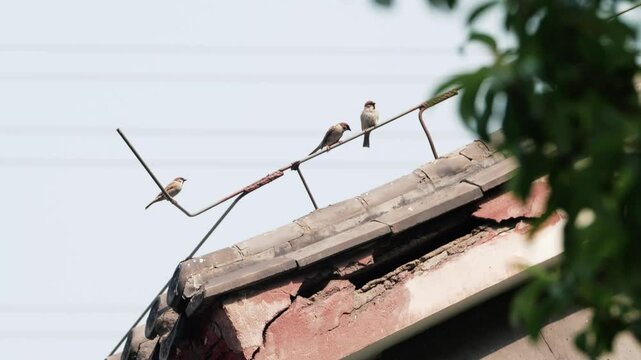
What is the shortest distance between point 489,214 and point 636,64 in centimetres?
343

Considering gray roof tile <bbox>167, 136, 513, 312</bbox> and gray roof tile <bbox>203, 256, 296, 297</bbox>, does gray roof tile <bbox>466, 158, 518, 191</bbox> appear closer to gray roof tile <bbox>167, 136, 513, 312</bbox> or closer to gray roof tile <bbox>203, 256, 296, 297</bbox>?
gray roof tile <bbox>167, 136, 513, 312</bbox>

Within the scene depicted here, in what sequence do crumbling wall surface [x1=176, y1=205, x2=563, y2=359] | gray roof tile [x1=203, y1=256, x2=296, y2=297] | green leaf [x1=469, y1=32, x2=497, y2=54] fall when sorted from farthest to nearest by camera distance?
crumbling wall surface [x1=176, y1=205, x2=563, y2=359], gray roof tile [x1=203, y1=256, x2=296, y2=297], green leaf [x1=469, y1=32, x2=497, y2=54]

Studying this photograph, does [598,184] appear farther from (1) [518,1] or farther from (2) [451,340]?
(2) [451,340]

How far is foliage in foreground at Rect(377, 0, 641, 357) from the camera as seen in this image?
8.59ft

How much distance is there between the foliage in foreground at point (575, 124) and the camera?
2619mm

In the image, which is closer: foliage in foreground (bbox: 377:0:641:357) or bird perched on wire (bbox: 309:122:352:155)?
foliage in foreground (bbox: 377:0:641:357)

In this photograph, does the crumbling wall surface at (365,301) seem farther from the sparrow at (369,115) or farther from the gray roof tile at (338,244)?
the sparrow at (369,115)

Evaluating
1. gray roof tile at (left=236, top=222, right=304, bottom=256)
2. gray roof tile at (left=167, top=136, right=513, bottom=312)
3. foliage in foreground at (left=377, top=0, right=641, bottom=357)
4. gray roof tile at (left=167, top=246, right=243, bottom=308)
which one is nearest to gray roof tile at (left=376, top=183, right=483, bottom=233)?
gray roof tile at (left=167, top=136, right=513, bottom=312)

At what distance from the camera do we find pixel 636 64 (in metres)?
2.77

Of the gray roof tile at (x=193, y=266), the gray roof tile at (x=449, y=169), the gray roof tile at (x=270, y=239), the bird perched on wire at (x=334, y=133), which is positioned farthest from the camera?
the bird perched on wire at (x=334, y=133)

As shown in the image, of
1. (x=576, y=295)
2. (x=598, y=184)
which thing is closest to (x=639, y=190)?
(x=598, y=184)

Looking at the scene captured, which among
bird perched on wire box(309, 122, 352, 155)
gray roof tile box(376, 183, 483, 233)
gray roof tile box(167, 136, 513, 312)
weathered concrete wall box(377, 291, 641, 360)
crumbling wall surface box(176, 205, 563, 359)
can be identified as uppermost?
bird perched on wire box(309, 122, 352, 155)

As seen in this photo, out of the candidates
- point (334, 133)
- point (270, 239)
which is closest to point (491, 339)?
point (270, 239)

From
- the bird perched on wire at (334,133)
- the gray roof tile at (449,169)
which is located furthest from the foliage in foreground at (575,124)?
the bird perched on wire at (334,133)
